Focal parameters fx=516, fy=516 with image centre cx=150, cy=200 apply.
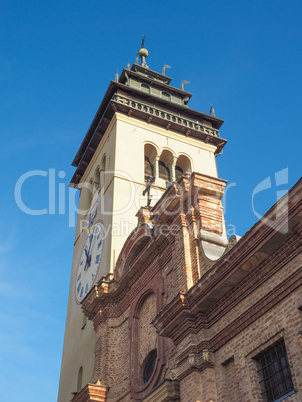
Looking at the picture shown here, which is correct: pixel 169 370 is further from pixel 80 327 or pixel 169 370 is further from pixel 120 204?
pixel 120 204

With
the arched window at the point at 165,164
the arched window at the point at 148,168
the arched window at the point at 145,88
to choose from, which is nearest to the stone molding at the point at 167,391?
the arched window at the point at 148,168

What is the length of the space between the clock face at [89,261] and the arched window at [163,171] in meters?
5.18

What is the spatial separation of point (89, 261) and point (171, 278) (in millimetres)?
9958

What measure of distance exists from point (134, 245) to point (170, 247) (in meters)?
2.93

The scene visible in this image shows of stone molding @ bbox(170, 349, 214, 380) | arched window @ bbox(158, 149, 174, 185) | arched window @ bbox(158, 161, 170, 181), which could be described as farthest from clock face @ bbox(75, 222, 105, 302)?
stone molding @ bbox(170, 349, 214, 380)

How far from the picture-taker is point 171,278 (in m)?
16.2

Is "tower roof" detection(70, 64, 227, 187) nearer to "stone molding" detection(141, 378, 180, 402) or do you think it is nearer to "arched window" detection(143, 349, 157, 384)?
"arched window" detection(143, 349, 157, 384)

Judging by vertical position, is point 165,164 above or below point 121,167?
above

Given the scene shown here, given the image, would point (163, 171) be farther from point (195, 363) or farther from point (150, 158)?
point (195, 363)

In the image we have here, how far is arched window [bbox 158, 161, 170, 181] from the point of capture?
95.6 ft

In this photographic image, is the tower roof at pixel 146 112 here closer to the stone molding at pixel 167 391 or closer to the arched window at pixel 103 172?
the arched window at pixel 103 172

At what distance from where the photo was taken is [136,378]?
54.4 feet

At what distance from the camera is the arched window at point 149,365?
16125 mm

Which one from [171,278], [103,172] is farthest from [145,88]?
[171,278]
